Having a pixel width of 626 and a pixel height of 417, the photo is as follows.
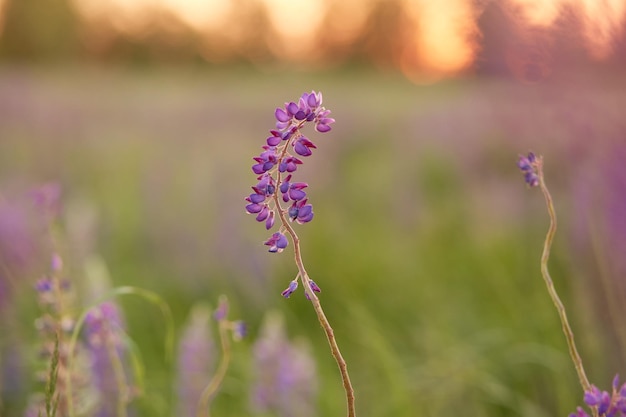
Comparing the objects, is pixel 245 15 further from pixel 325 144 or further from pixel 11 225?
pixel 11 225

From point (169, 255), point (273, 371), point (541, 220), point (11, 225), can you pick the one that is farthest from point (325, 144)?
point (273, 371)

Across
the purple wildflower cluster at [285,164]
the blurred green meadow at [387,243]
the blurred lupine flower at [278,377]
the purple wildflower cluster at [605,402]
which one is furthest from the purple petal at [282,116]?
the blurred lupine flower at [278,377]

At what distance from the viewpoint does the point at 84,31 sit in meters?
41.9

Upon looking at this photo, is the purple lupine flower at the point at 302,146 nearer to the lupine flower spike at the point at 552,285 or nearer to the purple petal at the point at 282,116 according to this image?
the purple petal at the point at 282,116

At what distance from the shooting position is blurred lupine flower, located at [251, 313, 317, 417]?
1.89 metres

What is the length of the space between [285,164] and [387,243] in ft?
12.2

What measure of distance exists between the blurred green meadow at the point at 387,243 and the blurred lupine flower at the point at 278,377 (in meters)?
0.11

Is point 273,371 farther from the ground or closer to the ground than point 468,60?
closer to the ground

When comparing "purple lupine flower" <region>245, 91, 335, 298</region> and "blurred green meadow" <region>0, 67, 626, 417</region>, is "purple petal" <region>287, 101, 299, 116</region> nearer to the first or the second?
"purple lupine flower" <region>245, 91, 335, 298</region>

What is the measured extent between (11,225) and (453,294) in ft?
5.87

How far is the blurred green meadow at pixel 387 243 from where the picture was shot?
1641 mm

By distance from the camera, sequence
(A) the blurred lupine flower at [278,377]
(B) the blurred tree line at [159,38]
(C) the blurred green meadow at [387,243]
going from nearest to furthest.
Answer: (C) the blurred green meadow at [387,243] → (A) the blurred lupine flower at [278,377] → (B) the blurred tree line at [159,38]

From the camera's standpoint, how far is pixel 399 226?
463 cm

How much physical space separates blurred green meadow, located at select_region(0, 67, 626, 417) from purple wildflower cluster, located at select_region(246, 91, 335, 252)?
1.62ft
